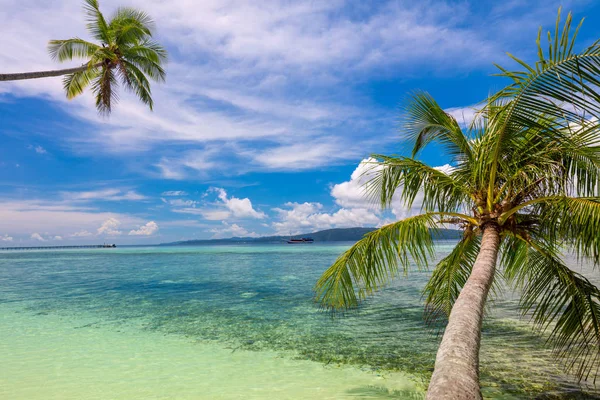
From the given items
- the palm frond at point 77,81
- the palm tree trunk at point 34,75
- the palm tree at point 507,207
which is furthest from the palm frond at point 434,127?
the palm frond at point 77,81

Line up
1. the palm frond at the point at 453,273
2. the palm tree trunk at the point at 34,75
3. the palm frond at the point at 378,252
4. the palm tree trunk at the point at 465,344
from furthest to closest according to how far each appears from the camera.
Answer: the palm tree trunk at the point at 34,75 → the palm frond at the point at 453,273 → the palm frond at the point at 378,252 → the palm tree trunk at the point at 465,344

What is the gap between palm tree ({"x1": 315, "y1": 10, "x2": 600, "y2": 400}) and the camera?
11.9 feet

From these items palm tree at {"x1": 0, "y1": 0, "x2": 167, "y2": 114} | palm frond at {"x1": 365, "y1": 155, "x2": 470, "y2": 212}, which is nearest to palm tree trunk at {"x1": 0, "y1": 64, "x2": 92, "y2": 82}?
palm tree at {"x1": 0, "y1": 0, "x2": 167, "y2": 114}

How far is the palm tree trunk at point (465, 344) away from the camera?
2.40 metres

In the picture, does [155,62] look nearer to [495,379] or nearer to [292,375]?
[292,375]

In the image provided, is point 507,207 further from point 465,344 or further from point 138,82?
point 138,82

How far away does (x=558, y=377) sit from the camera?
21.3 ft

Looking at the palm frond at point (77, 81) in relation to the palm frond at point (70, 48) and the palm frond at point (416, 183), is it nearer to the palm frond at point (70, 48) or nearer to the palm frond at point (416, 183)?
the palm frond at point (70, 48)

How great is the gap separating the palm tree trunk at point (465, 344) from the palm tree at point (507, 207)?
1 centimetres

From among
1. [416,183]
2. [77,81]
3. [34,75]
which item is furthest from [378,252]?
[77,81]

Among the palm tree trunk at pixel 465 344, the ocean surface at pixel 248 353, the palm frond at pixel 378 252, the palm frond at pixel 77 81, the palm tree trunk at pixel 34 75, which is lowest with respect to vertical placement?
the ocean surface at pixel 248 353

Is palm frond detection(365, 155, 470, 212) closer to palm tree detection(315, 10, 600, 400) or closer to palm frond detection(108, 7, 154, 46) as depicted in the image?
palm tree detection(315, 10, 600, 400)

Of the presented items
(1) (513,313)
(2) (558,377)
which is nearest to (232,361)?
(2) (558,377)

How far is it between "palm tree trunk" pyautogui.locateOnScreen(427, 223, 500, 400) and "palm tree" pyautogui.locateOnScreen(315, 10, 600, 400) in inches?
0.5
